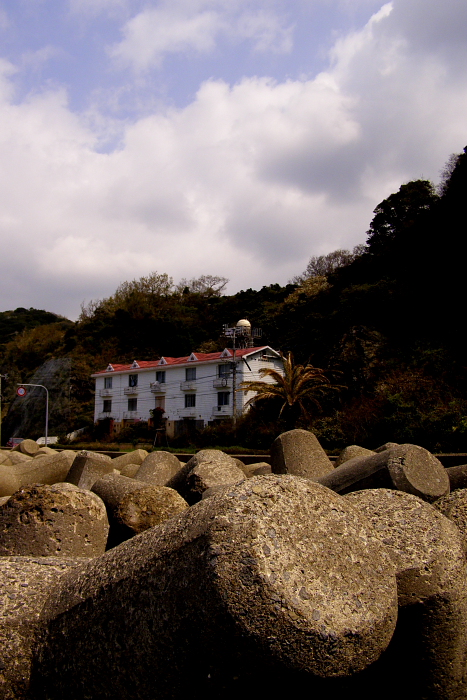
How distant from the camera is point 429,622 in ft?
10.8

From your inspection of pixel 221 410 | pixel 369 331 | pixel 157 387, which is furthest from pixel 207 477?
pixel 157 387

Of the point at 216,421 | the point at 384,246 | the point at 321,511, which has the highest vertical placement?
the point at 384,246

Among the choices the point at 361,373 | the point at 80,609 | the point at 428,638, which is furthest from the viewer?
the point at 361,373

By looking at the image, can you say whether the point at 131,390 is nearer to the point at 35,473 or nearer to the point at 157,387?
the point at 157,387

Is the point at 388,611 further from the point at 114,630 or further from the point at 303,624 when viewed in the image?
the point at 114,630

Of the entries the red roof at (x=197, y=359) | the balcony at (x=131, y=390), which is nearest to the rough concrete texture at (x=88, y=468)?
the red roof at (x=197, y=359)

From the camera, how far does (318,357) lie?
32.7 metres

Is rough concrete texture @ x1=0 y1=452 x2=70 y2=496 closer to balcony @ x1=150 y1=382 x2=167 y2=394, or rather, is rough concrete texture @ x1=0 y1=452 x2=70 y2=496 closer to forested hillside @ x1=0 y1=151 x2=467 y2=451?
forested hillside @ x1=0 y1=151 x2=467 y2=451

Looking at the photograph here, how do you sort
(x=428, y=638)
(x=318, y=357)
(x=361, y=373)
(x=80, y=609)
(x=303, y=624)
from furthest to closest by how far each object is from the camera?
(x=318, y=357) < (x=361, y=373) < (x=428, y=638) < (x=80, y=609) < (x=303, y=624)

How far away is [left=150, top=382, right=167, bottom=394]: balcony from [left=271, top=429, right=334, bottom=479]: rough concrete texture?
110 ft

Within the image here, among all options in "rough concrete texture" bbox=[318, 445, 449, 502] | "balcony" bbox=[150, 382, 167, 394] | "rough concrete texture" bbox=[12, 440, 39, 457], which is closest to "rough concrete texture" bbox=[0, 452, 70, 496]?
"rough concrete texture" bbox=[318, 445, 449, 502]

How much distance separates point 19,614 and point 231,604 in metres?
1.42

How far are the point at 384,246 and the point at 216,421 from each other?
1923 centimetres

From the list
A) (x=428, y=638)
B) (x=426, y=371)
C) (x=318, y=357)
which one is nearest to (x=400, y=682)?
(x=428, y=638)
